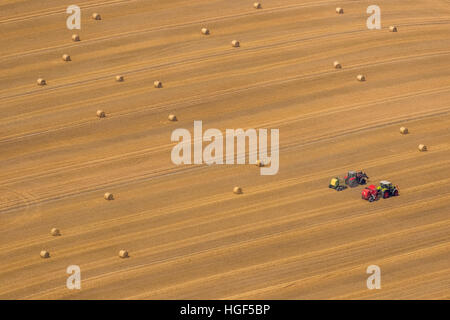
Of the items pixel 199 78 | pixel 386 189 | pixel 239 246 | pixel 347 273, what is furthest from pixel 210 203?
pixel 199 78

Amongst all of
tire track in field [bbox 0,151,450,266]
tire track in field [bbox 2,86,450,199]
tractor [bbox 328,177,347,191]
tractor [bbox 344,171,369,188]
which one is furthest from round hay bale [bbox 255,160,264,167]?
tractor [bbox 344,171,369,188]

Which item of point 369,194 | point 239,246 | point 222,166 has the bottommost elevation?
point 239,246

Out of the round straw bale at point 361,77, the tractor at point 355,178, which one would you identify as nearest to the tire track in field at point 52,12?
the round straw bale at point 361,77

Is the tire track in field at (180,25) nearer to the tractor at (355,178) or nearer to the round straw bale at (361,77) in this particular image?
the round straw bale at (361,77)

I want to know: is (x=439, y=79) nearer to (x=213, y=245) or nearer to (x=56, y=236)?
(x=213, y=245)

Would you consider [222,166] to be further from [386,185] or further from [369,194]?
[386,185]

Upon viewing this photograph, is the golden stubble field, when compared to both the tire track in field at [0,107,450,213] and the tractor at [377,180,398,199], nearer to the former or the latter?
the tire track in field at [0,107,450,213]
